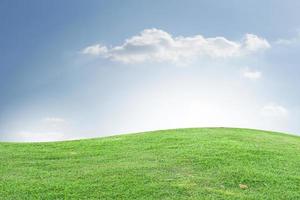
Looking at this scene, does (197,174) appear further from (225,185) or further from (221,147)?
(221,147)

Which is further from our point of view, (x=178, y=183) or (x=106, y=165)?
(x=106, y=165)

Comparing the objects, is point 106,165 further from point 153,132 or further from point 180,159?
point 153,132

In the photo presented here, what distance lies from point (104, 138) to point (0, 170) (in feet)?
22.1

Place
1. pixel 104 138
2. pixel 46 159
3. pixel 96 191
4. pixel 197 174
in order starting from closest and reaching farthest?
pixel 96 191 < pixel 197 174 < pixel 46 159 < pixel 104 138

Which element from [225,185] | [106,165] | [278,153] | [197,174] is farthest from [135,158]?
[278,153]

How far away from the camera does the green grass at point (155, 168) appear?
41.6 feet

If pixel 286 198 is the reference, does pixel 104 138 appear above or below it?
above

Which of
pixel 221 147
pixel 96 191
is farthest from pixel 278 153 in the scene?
pixel 96 191

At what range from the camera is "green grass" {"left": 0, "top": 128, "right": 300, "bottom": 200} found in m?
12.7

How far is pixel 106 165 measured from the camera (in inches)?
602

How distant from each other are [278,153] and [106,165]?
5.92 meters

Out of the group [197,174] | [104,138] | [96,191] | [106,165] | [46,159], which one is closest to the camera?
[96,191]

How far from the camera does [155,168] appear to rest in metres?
14.5

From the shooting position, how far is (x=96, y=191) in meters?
12.6
